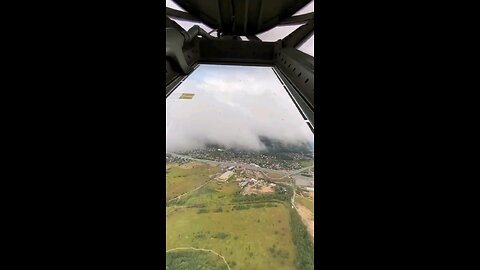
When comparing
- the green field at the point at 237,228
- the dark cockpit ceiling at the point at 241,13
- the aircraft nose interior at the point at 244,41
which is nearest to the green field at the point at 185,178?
the green field at the point at 237,228

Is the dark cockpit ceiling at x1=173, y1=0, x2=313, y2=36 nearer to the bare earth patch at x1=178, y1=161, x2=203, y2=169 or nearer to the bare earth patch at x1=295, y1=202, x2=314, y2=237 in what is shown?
the bare earth patch at x1=178, y1=161, x2=203, y2=169

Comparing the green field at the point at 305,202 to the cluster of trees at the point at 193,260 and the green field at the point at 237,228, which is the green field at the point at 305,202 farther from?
the cluster of trees at the point at 193,260

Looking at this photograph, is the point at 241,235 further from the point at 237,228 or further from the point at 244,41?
the point at 244,41

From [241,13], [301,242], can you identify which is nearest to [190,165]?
[301,242]

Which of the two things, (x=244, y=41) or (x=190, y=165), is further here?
(x=244, y=41)
